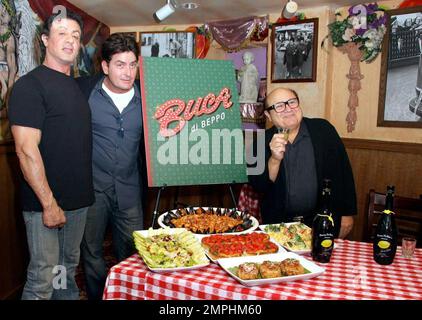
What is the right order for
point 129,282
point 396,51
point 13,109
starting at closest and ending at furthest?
point 129,282
point 13,109
point 396,51

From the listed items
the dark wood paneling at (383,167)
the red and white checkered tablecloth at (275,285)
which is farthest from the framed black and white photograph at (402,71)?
the red and white checkered tablecloth at (275,285)

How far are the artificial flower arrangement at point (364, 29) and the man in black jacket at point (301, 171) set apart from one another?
156 centimetres

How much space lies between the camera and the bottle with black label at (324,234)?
1.50m

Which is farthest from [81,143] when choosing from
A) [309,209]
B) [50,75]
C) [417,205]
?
[417,205]

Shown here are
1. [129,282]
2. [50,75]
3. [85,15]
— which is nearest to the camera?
[129,282]

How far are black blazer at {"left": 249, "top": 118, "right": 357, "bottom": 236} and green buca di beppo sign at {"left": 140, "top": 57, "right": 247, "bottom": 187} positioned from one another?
251 millimetres

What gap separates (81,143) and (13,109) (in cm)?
36

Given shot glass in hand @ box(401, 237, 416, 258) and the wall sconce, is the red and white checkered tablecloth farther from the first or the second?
the wall sconce

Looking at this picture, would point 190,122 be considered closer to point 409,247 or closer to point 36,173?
point 36,173

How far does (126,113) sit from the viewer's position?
232 centimetres

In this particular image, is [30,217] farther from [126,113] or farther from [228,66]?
[228,66]

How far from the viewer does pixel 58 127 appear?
1888mm

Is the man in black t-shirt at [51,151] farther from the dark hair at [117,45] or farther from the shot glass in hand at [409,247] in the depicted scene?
the shot glass in hand at [409,247]

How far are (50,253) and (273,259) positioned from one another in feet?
3.61
